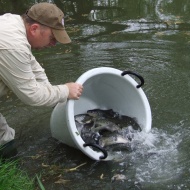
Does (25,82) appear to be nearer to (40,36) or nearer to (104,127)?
(40,36)

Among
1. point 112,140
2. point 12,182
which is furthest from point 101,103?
point 12,182

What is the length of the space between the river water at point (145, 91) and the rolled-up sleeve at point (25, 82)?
66 centimetres

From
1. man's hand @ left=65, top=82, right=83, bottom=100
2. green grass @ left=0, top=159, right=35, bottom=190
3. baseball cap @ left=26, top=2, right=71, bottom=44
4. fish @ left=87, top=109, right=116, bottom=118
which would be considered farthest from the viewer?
fish @ left=87, top=109, right=116, bottom=118

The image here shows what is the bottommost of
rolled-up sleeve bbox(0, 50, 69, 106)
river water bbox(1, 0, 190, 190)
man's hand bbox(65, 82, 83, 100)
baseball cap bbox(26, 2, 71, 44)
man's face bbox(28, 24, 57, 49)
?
river water bbox(1, 0, 190, 190)

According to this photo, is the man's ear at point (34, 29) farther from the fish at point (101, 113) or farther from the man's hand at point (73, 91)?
the fish at point (101, 113)

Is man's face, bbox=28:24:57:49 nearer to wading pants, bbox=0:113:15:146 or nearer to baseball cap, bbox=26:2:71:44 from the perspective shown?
baseball cap, bbox=26:2:71:44

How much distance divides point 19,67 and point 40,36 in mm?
296

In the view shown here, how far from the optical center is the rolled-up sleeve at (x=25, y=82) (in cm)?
267

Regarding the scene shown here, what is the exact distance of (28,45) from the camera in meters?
2.77

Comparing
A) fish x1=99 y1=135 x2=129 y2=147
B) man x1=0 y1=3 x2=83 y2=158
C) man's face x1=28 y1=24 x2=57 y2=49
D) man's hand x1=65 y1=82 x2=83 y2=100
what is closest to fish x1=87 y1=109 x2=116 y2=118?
fish x1=99 y1=135 x2=129 y2=147

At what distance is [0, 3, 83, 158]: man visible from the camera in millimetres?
2668

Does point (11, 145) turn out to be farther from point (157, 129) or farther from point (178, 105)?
point (178, 105)

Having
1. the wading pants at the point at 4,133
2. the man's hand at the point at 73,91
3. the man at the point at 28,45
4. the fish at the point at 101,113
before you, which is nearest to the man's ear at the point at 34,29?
the man at the point at 28,45

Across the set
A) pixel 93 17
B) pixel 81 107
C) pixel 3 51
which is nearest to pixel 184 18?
pixel 93 17
